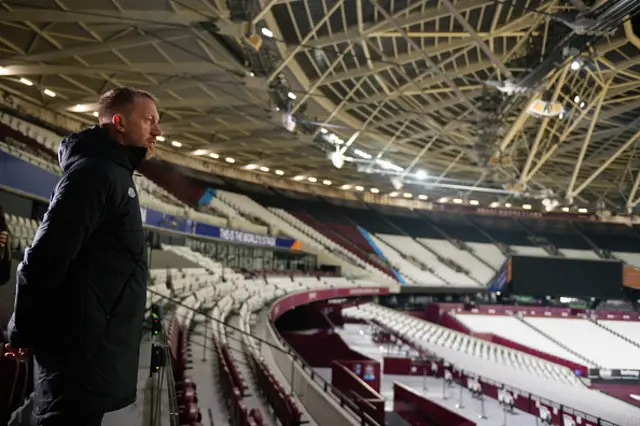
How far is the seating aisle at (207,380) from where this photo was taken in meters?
5.47

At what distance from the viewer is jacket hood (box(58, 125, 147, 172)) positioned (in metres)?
1.41

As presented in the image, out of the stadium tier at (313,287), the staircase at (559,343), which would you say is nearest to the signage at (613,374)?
the stadium tier at (313,287)

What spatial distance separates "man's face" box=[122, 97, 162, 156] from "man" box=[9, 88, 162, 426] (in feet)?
0.22

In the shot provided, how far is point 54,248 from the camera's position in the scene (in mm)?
1228

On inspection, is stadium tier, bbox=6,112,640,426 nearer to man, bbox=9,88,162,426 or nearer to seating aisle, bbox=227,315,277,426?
seating aisle, bbox=227,315,277,426

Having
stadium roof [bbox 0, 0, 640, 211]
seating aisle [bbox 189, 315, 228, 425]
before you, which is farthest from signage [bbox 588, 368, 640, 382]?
seating aisle [bbox 189, 315, 228, 425]

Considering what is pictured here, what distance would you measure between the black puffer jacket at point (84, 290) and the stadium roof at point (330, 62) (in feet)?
30.2

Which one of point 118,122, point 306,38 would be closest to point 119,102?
point 118,122

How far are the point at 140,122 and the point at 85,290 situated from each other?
575 mm

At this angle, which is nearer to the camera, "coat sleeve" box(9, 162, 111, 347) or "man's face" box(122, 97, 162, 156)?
"coat sleeve" box(9, 162, 111, 347)

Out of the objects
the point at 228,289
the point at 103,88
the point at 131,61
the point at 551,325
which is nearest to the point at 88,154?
the point at 228,289

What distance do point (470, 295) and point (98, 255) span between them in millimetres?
37246

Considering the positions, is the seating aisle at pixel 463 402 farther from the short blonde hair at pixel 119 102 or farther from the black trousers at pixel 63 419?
the short blonde hair at pixel 119 102

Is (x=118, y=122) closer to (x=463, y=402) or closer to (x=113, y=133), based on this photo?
(x=113, y=133)
